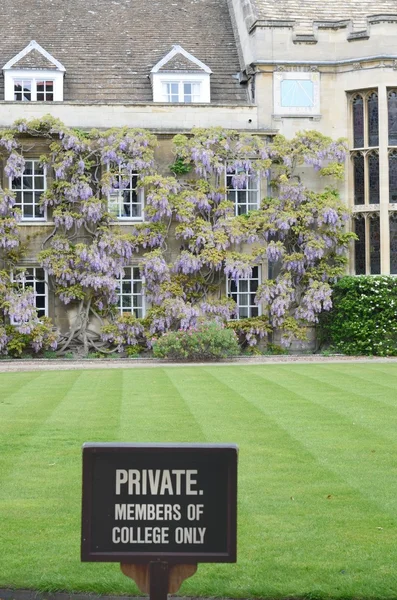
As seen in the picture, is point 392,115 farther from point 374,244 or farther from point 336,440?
point 336,440

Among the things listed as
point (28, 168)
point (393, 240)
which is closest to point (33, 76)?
point (28, 168)

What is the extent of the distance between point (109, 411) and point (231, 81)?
16.7 metres

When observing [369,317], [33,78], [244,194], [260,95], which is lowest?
[369,317]

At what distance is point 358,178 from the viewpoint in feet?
86.3

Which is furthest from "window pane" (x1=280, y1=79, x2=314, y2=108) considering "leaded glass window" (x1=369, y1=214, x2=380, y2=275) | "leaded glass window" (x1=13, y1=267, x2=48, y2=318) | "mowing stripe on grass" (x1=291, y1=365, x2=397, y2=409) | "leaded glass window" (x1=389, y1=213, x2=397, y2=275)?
"mowing stripe on grass" (x1=291, y1=365, x2=397, y2=409)

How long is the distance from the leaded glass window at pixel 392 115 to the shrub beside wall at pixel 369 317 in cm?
363

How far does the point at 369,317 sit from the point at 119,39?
1080 cm

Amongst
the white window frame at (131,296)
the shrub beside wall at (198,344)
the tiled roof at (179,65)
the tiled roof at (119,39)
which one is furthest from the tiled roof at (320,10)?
the shrub beside wall at (198,344)

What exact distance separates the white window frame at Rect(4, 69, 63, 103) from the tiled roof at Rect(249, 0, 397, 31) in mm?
5501

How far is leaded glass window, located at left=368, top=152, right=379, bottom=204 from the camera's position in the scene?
25.9m

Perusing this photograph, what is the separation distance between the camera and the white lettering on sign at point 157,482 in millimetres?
4734

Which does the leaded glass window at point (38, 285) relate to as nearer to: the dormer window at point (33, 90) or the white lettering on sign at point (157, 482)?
the dormer window at point (33, 90)

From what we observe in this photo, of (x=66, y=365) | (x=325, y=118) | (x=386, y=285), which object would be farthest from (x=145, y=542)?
(x=325, y=118)

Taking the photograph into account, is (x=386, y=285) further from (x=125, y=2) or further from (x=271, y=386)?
(x=125, y=2)
